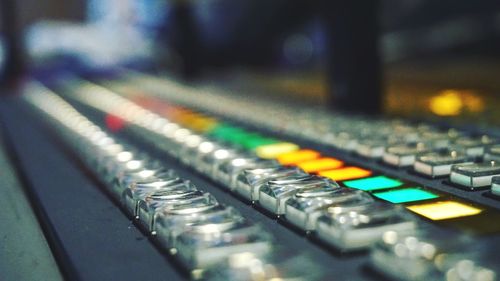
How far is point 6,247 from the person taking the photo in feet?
1.13

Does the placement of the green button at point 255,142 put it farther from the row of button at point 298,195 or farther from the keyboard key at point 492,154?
the keyboard key at point 492,154

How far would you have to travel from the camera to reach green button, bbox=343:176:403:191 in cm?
39

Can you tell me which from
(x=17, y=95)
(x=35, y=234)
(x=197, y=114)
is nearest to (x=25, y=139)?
(x=197, y=114)

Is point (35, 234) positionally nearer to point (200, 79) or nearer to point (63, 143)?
point (63, 143)

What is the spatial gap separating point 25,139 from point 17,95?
54 cm

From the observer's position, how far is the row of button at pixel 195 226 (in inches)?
9.4

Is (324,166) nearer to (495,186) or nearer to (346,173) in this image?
(346,173)

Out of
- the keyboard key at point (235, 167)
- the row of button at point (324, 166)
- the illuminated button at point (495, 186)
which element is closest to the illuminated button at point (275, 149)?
the row of button at point (324, 166)

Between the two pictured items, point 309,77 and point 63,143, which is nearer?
point 63,143

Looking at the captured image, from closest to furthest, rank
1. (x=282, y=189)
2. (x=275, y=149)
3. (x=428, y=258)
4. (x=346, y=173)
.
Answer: (x=428, y=258) < (x=282, y=189) < (x=346, y=173) < (x=275, y=149)

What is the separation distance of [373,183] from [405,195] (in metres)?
0.04

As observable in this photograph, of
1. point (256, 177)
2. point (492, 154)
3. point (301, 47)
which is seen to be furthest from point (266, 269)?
point (301, 47)

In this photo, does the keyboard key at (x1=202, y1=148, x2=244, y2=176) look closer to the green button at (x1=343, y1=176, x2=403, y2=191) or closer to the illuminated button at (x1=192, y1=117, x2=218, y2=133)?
the green button at (x1=343, y1=176, x2=403, y2=191)

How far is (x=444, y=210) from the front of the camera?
1.10ft
